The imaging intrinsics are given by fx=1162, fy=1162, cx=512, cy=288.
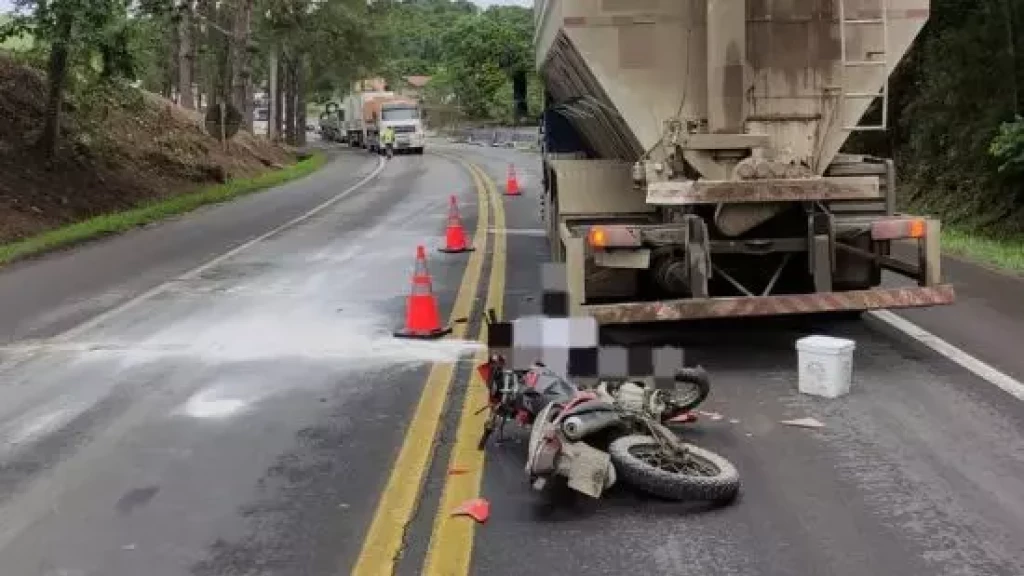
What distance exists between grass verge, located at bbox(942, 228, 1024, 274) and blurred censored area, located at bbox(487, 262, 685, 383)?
8.11 meters

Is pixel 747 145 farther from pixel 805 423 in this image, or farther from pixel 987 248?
pixel 987 248

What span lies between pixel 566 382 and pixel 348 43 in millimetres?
51679

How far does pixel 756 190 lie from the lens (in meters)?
8.15

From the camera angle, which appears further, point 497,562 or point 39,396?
point 39,396

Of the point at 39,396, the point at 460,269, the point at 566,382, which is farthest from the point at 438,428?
the point at 460,269

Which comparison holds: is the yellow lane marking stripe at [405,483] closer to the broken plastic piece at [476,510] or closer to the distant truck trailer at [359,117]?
the broken plastic piece at [476,510]

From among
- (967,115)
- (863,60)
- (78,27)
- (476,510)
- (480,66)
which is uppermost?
(480,66)

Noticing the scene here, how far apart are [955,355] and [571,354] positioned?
3.28 m

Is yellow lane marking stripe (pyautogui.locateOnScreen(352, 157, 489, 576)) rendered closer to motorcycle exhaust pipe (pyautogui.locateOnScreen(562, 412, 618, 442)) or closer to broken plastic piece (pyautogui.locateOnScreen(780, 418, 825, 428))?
motorcycle exhaust pipe (pyautogui.locateOnScreen(562, 412, 618, 442))

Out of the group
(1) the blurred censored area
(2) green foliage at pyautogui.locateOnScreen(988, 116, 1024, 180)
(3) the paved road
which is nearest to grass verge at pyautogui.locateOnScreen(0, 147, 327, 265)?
(3) the paved road

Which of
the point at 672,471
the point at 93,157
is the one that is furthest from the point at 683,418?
the point at 93,157

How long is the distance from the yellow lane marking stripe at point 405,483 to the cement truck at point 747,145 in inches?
50.8

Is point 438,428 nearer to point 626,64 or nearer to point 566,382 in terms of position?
point 566,382

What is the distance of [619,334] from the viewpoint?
9570mm
